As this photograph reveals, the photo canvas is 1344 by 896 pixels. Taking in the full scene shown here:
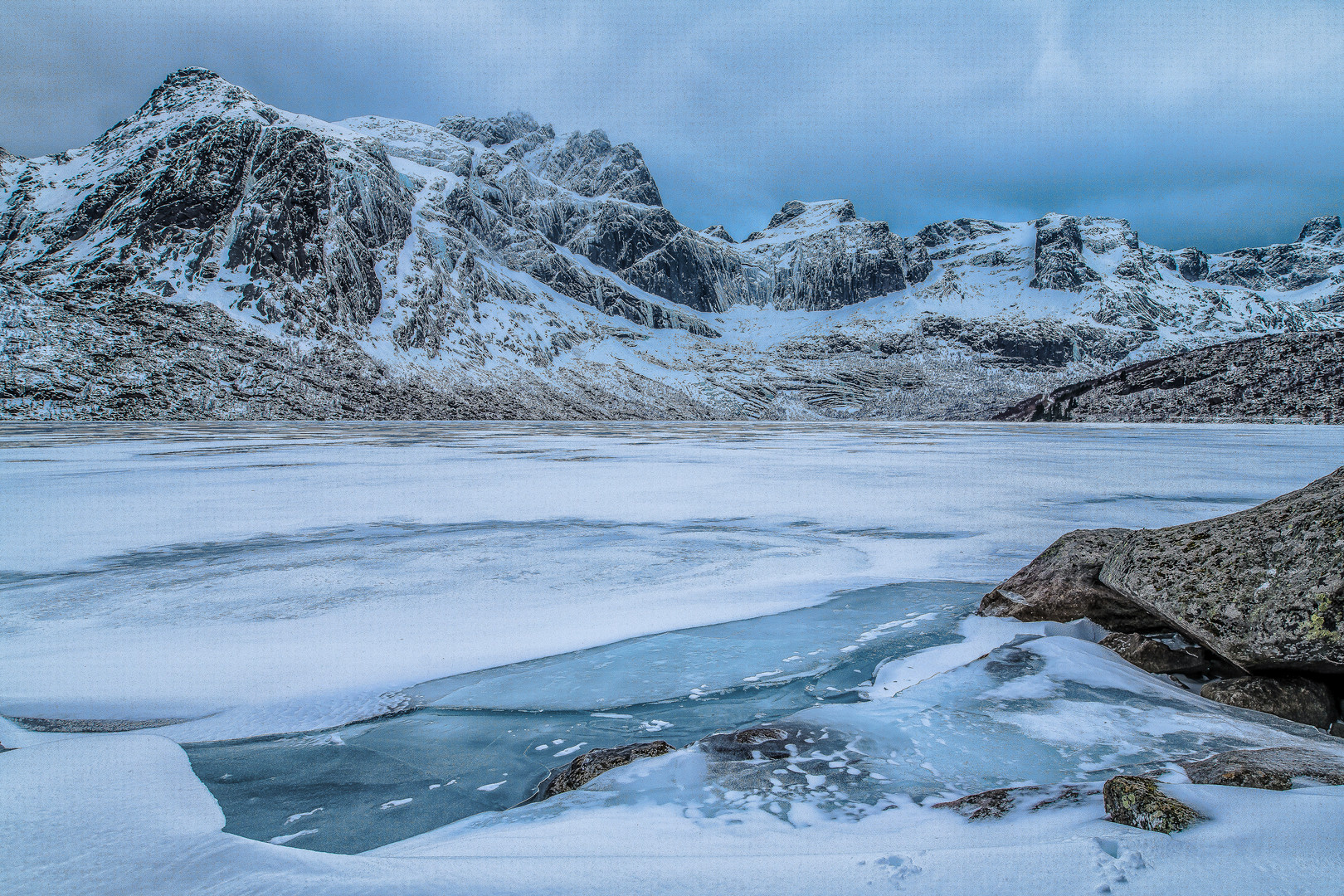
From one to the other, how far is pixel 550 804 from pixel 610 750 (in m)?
0.58

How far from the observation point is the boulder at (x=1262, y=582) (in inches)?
161

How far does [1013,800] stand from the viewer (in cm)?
284

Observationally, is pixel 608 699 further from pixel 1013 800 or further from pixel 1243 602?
pixel 1243 602

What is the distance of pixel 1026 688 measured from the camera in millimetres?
4488

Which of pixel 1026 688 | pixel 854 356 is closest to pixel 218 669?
pixel 1026 688

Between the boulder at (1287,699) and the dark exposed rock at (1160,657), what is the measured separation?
49cm

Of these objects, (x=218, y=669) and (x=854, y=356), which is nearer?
(x=218, y=669)

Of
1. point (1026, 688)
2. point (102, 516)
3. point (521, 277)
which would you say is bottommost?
point (1026, 688)

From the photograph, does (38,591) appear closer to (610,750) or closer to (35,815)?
(35,815)

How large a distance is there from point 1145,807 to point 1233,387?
113m

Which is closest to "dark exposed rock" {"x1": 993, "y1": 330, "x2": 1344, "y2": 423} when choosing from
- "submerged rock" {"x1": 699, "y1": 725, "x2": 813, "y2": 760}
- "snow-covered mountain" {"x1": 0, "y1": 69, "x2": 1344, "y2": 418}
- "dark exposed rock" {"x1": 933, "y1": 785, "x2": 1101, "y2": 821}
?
"snow-covered mountain" {"x1": 0, "y1": 69, "x2": 1344, "y2": 418}

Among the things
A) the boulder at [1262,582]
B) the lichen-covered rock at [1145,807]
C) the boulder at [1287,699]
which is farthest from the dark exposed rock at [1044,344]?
the lichen-covered rock at [1145,807]

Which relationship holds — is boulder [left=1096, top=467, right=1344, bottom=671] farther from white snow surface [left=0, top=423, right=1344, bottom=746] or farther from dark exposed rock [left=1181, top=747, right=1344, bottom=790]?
white snow surface [left=0, top=423, right=1344, bottom=746]

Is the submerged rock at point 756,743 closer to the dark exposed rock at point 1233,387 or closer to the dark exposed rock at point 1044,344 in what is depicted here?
the dark exposed rock at point 1233,387
